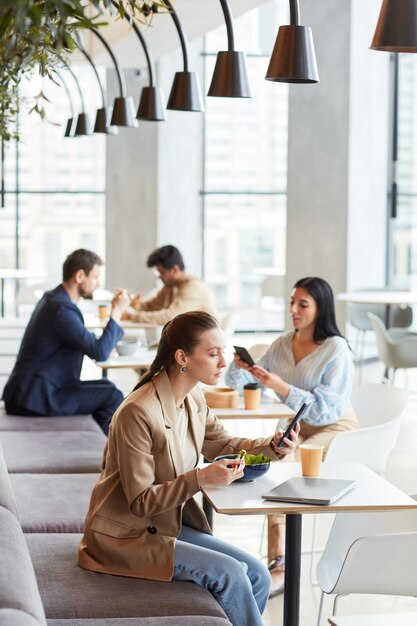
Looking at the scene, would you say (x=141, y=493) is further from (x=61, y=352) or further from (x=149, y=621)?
(x=61, y=352)

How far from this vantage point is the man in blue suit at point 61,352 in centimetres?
544

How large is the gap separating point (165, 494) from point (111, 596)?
1.07ft

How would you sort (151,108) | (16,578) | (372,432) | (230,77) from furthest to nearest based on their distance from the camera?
(151,108) < (372,432) < (230,77) < (16,578)

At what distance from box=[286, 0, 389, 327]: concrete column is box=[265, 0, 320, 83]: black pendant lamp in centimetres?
692

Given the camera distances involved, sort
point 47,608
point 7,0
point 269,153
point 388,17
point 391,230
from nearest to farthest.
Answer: point 7,0 → point 388,17 → point 47,608 → point 391,230 → point 269,153

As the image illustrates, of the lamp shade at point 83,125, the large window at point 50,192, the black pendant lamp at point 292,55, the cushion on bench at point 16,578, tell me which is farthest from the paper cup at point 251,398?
the large window at point 50,192

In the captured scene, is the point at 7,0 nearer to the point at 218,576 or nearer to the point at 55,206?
the point at 218,576

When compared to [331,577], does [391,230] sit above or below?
above

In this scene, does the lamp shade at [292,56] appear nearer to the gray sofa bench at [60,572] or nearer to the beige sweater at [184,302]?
the gray sofa bench at [60,572]

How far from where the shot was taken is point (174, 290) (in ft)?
26.0

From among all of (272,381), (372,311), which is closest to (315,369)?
(272,381)

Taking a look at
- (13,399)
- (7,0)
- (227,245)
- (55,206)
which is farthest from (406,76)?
(7,0)

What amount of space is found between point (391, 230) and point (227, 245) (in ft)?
9.74

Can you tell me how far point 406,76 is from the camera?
37.7 feet
